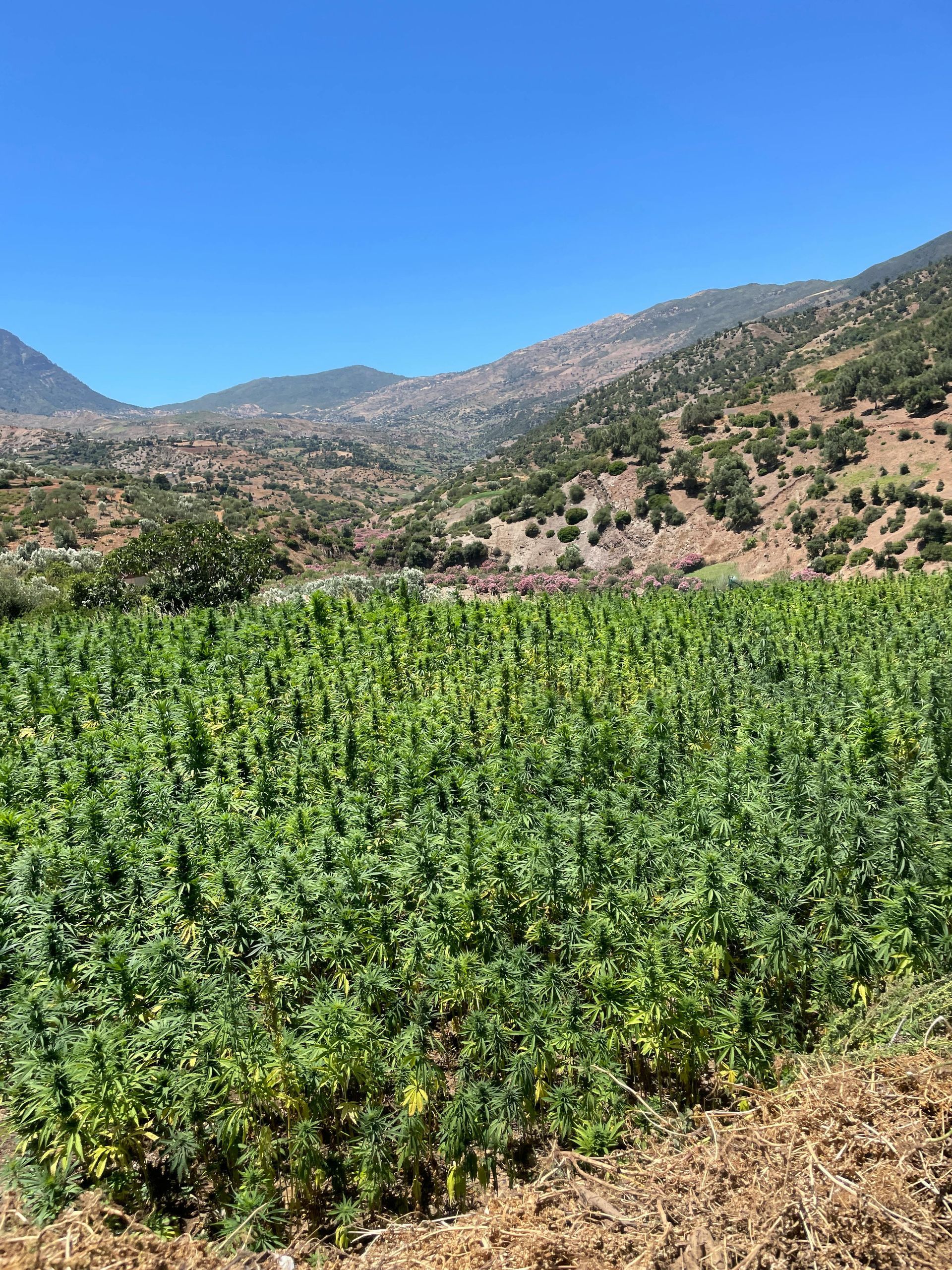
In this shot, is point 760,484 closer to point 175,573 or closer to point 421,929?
point 175,573

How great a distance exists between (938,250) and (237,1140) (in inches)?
8721

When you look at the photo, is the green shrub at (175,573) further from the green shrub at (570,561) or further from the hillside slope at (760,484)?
the green shrub at (570,561)

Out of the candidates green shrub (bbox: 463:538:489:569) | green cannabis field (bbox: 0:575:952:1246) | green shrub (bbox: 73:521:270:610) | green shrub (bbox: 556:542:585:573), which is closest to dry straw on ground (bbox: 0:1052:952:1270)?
green cannabis field (bbox: 0:575:952:1246)

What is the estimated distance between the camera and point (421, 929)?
437 centimetres

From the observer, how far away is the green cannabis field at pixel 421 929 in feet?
11.6

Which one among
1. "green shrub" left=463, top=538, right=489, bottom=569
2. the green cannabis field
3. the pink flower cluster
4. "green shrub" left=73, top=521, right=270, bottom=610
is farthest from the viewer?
"green shrub" left=463, top=538, right=489, bottom=569

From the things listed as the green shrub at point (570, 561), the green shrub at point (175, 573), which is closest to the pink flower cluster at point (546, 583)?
the green shrub at point (570, 561)

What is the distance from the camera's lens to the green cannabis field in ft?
11.6

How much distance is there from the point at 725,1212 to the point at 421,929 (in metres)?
2.27

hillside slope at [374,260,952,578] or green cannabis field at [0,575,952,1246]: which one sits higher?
hillside slope at [374,260,952,578]

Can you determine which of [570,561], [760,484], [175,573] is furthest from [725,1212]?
[760,484]

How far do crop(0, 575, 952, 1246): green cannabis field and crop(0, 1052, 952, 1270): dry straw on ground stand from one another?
51 cm

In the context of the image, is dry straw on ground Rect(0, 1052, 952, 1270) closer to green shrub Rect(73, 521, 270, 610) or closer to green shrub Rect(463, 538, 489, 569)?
green shrub Rect(73, 521, 270, 610)

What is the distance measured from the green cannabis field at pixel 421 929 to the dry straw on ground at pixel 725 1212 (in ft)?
1.66
